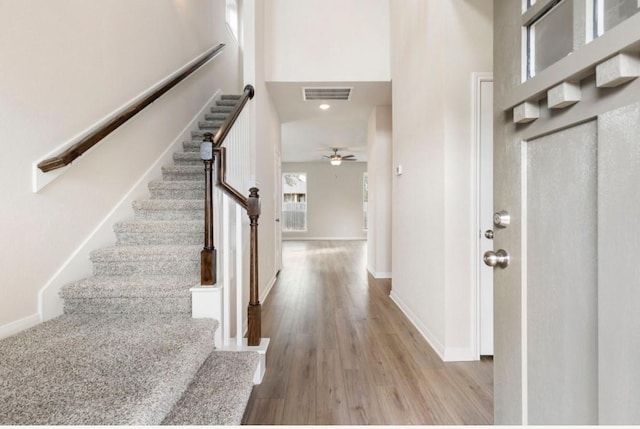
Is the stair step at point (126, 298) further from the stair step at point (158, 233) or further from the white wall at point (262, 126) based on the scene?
the white wall at point (262, 126)

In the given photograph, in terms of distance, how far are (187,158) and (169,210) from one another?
852 millimetres

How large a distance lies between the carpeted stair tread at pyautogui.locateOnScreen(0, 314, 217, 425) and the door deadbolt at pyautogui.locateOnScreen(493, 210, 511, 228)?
51.1 inches

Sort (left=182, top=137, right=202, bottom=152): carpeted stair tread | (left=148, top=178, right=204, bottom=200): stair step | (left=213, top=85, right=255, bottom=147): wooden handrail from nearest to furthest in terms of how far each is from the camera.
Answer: (left=213, top=85, right=255, bottom=147): wooden handrail → (left=148, top=178, right=204, bottom=200): stair step → (left=182, top=137, right=202, bottom=152): carpeted stair tread

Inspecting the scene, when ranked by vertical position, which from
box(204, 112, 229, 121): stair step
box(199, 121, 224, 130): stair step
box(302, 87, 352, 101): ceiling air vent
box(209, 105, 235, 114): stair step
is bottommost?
box(199, 121, 224, 130): stair step

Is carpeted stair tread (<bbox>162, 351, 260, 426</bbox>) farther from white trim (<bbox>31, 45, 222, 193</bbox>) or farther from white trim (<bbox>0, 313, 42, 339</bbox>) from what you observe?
white trim (<bbox>31, 45, 222, 193</bbox>)

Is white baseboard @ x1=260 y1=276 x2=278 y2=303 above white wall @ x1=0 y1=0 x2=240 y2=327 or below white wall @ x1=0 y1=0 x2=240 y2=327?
below

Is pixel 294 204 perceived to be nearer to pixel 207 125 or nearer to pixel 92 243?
pixel 207 125

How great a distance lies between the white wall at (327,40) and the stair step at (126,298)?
2879mm

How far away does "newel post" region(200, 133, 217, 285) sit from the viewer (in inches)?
68.7

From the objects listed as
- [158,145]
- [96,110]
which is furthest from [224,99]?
[96,110]

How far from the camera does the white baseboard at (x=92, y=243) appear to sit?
1725 mm

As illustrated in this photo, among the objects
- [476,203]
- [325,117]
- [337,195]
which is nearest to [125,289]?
[476,203]

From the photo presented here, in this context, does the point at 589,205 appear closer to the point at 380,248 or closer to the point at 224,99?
the point at 380,248

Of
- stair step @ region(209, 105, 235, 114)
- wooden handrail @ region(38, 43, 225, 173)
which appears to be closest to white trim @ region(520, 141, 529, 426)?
wooden handrail @ region(38, 43, 225, 173)
